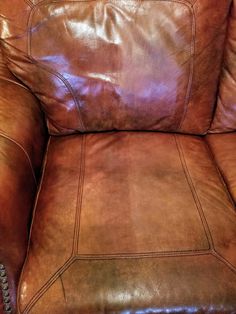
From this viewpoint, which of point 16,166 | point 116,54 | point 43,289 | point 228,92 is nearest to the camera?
point 43,289

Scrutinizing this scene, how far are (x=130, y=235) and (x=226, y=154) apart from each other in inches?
19.4

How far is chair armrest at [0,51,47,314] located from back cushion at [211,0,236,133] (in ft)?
2.11

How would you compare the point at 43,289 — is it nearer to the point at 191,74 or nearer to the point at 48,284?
the point at 48,284

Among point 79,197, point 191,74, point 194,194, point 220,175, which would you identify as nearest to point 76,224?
point 79,197

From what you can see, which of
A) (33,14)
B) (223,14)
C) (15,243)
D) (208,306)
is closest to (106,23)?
(33,14)

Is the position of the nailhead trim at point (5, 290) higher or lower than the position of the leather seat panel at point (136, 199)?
lower

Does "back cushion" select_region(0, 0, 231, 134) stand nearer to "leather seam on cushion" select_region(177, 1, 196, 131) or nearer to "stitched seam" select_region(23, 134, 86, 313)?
"leather seam on cushion" select_region(177, 1, 196, 131)

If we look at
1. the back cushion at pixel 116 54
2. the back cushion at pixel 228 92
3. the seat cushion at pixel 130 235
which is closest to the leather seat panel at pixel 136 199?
the seat cushion at pixel 130 235

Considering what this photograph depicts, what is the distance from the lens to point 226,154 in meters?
1.09

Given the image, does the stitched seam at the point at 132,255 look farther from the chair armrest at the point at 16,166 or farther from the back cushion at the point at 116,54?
the back cushion at the point at 116,54

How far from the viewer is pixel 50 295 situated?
2.32ft

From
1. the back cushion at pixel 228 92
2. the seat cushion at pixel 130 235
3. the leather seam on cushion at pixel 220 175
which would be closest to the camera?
the seat cushion at pixel 130 235

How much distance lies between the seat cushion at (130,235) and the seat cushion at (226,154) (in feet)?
0.11

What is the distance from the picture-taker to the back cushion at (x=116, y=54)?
100cm
